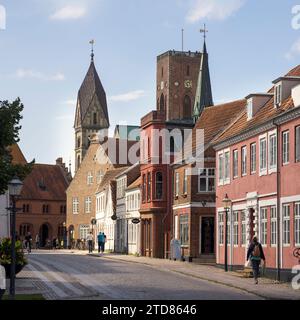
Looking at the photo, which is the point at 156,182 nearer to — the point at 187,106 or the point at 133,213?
the point at 133,213

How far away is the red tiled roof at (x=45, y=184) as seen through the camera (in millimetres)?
130125

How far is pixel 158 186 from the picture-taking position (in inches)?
2484

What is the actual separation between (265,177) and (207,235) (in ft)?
57.1

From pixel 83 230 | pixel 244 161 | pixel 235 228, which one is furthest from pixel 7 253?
pixel 83 230

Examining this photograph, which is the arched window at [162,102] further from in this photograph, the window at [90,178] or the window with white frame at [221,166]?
the window with white frame at [221,166]

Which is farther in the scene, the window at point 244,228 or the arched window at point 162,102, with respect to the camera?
the arched window at point 162,102

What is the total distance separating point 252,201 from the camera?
133 feet

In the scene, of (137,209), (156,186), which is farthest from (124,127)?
(156,186)

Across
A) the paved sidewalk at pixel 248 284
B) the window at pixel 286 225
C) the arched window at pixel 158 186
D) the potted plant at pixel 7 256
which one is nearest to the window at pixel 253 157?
the paved sidewalk at pixel 248 284

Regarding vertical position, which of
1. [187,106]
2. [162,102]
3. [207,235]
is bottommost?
[207,235]

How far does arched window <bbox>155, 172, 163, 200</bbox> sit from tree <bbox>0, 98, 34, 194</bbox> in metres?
31.7

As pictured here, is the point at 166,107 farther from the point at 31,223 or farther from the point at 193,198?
the point at 193,198

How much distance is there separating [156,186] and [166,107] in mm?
79750
